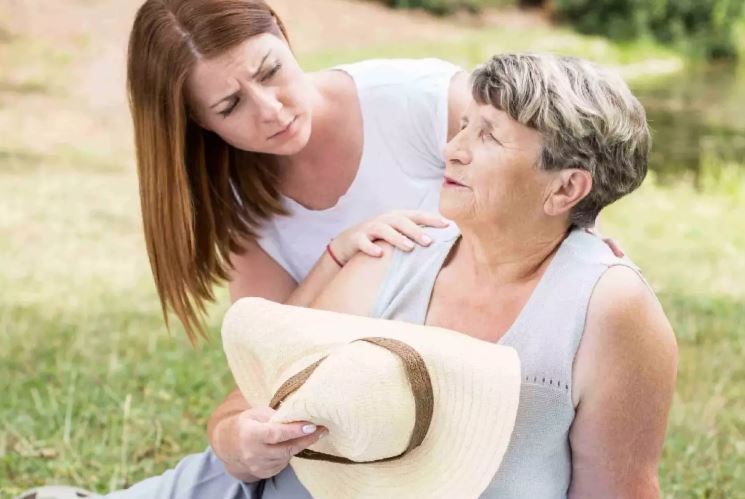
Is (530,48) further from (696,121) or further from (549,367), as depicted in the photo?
(549,367)

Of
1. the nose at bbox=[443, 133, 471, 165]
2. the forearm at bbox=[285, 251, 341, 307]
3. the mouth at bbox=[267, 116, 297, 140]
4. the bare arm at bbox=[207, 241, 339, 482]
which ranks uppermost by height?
the nose at bbox=[443, 133, 471, 165]

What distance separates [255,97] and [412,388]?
938 mm

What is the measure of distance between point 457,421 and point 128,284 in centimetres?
371

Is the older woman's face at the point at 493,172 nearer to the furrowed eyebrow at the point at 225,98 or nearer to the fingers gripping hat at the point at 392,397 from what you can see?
the fingers gripping hat at the point at 392,397

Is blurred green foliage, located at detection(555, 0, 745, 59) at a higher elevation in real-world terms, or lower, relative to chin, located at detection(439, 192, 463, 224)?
lower

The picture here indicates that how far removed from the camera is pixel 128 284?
536 centimetres

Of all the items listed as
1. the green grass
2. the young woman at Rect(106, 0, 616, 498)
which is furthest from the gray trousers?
the green grass

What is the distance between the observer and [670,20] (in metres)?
16.7

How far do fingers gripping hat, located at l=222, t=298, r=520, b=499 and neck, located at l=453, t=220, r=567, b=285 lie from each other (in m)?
0.19

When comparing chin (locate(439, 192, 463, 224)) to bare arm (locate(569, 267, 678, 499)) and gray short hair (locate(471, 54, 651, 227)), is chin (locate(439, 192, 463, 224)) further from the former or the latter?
bare arm (locate(569, 267, 678, 499))

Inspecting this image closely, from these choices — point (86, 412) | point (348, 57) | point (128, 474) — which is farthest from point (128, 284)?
point (348, 57)

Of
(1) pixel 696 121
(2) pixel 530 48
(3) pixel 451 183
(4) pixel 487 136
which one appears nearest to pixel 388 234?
(3) pixel 451 183

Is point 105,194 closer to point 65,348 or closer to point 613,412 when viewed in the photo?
point 65,348

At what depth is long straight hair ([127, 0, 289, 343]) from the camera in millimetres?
2500
